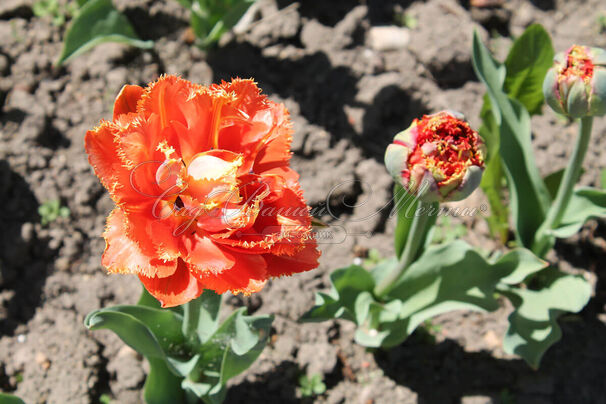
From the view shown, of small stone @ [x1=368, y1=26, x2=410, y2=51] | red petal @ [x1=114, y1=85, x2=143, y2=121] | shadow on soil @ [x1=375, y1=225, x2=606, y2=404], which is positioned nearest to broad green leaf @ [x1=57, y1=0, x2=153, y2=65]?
small stone @ [x1=368, y1=26, x2=410, y2=51]

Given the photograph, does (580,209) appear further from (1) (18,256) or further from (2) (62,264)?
(1) (18,256)

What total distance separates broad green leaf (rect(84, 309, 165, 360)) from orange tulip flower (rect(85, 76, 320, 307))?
0.94 ft

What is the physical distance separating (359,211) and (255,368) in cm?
91

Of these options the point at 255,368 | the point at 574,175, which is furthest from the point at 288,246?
the point at 574,175

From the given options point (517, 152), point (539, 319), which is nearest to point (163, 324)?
point (539, 319)

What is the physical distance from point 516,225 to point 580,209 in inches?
9.9

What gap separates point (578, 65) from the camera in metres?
1.91

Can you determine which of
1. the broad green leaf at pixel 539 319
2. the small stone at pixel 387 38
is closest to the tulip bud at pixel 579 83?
the broad green leaf at pixel 539 319

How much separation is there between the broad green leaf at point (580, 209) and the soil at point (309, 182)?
475 millimetres

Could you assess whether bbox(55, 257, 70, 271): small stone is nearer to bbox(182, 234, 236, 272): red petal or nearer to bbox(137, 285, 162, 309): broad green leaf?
bbox(137, 285, 162, 309): broad green leaf

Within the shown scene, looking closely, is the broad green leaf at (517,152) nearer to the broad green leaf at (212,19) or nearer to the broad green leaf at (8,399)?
the broad green leaf at (212,19)

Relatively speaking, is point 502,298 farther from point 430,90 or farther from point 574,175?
point 430,90

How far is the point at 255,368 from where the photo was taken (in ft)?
8.00

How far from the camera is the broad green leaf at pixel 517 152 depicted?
7.67ft
